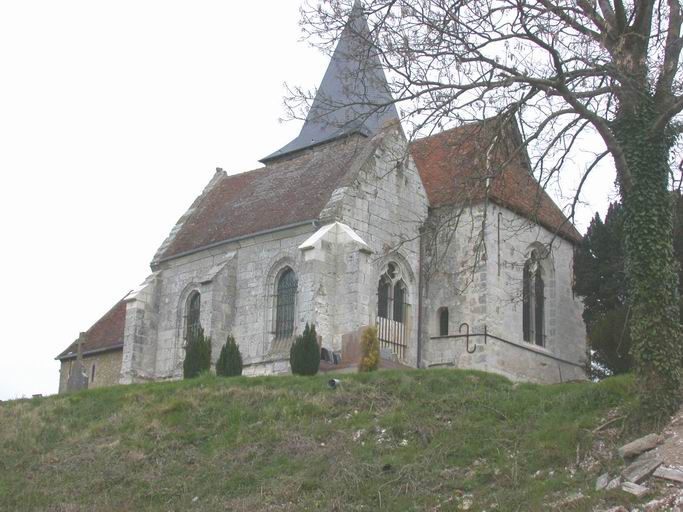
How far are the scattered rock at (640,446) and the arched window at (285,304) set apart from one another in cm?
1247

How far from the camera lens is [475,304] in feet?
77.4

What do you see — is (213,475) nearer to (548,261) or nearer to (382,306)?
(382,306)

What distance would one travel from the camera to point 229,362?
21.8m

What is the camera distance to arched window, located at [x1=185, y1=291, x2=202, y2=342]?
26.0 meters

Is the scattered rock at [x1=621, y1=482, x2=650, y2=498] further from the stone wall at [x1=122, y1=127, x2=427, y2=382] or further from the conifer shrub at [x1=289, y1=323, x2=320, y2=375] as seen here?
the stone wall at [x1=122, y1=127, x2=427, y2=382]

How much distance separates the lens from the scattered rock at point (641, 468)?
11.4m

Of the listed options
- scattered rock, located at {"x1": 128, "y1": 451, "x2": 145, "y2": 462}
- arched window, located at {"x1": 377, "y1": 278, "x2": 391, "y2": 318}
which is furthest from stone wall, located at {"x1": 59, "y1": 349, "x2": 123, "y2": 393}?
scattered rock, located at {"x1": 128, "y1": 451, "x2": 145, "y2": 462}

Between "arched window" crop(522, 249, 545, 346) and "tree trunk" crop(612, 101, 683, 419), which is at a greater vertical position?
"arched window" crop(522, 249, 545, 346)

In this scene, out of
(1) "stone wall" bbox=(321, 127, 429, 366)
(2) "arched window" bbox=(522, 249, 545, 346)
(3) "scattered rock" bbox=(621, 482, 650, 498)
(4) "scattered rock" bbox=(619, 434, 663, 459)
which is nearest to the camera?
(3) "scattered rock" bbox=(621, 482, 650, 498)

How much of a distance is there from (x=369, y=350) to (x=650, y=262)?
8225mm

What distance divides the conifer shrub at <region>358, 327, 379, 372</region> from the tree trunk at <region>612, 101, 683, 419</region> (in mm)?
7679

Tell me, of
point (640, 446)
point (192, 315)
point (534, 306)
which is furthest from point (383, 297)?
point (640, 446)

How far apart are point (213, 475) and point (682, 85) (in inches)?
338

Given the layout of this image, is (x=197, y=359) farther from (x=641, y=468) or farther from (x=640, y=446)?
(x=641, y=468)
